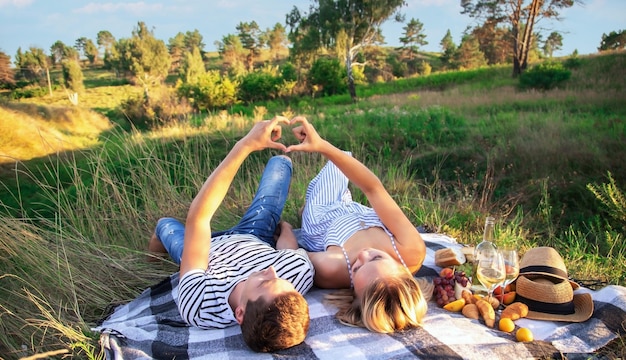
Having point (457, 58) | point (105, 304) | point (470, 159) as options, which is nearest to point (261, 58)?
point (457, 58)

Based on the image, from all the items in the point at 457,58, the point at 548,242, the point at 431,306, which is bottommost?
the point at 548,242

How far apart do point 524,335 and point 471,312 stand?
31 centimetres

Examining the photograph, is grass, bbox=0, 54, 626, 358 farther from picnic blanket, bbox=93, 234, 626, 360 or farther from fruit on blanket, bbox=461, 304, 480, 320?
fruit on blanket, bbox=461, 304, 480, 320

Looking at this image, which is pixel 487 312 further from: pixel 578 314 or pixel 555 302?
pixel 578 314

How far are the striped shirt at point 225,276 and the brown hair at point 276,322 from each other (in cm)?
34

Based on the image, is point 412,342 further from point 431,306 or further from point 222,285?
point 222,285

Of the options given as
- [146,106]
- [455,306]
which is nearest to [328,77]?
[146,106]

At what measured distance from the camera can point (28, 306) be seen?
270cm

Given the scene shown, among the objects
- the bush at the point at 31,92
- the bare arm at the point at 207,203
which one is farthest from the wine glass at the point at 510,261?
the bush at the point at 31,92

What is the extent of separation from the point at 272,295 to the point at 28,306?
6.41 ft

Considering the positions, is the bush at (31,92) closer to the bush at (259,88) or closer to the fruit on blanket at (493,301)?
the bush at (259,88)

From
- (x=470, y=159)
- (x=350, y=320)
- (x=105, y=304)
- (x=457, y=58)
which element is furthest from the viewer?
(x=457, y=58)

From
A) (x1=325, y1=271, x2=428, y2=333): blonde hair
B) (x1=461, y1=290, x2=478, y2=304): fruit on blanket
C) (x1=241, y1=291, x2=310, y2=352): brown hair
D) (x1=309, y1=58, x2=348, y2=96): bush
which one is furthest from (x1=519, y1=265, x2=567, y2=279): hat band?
(x1=309, y1=58, x2=348, y2=96): bush

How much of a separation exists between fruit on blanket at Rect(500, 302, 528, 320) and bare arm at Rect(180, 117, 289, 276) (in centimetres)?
168
